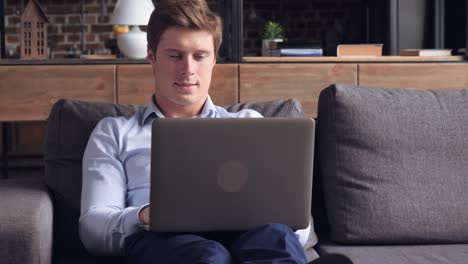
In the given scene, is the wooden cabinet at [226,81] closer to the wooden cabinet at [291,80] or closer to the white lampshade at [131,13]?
the wooden cabinet at [291,80]

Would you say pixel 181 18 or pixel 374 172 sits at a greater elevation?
pixel 181 18

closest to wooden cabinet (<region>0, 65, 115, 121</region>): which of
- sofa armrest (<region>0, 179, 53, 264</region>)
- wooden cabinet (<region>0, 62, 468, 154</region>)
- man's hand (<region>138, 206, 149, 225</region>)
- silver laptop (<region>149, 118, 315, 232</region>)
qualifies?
wooden cabinet (<region>0, 62, 468, 154</region>)

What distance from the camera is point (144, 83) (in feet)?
10.4

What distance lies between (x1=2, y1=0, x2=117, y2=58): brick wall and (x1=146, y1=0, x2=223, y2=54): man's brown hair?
4329 millimetres

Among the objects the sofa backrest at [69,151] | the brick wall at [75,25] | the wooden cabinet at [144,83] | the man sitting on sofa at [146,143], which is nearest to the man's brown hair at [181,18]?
the man sitting on sofa at [146,143]

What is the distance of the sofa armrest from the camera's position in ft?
5.15

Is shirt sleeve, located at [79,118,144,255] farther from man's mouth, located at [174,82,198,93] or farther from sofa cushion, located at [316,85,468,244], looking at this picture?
sofa cushion, located at [316,85,468,244]

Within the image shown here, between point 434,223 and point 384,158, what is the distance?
0.71ft

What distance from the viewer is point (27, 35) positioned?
3.38m

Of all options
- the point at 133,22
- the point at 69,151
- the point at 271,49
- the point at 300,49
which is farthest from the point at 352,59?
the point at 69,151

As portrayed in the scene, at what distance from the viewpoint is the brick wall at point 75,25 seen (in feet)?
20.2

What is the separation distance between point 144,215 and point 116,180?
22cm

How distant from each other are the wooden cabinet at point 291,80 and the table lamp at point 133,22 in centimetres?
52

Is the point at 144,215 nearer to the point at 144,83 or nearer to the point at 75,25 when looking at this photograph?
the point at 144,83
